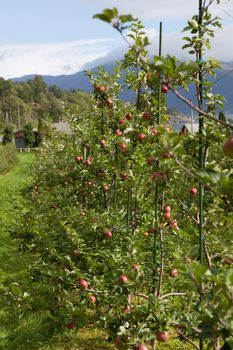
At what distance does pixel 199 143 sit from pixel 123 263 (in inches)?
44.2

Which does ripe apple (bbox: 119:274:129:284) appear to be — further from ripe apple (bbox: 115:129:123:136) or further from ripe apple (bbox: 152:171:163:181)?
ripe apple (bbox: 115:129:123:136)

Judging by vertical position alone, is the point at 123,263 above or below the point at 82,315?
above

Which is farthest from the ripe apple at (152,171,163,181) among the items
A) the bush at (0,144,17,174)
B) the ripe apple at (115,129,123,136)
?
the bush at (0,144,17,174)

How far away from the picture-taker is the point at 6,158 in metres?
32.2

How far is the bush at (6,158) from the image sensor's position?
29866 millimetres

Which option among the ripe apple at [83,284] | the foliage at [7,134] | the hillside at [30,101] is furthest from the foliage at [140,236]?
the hillside at [30,101]

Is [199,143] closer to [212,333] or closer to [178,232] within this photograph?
[178,232]

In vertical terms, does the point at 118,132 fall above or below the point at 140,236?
above

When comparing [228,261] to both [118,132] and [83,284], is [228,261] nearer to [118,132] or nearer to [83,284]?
[83,284]

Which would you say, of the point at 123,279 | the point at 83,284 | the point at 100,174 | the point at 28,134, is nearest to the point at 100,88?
the point at 100,174

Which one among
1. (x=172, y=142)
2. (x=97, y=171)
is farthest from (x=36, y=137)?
(x=172, y=142)

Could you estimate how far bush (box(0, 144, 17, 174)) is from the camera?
29.9 m

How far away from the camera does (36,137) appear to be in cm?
6356

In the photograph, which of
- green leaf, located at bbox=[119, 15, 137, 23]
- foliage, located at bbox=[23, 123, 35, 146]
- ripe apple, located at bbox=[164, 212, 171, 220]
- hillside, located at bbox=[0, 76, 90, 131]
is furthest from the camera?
hillside, located at bbox=[0, 76, 90, 131]
